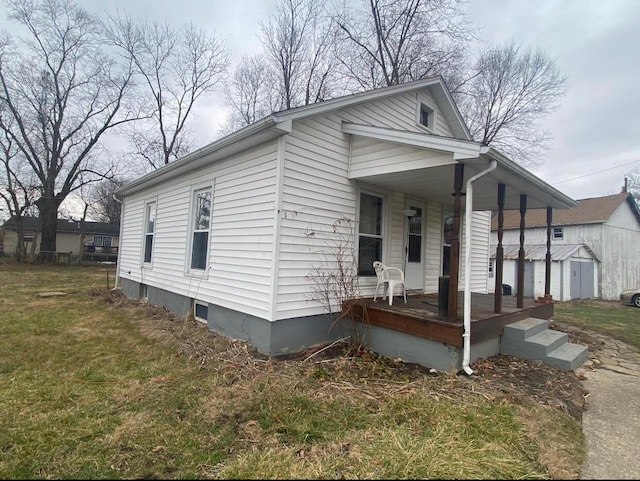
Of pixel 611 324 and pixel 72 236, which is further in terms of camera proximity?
pixel 72 236

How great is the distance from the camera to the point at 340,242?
5.48 metres

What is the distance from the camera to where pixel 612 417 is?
128 inches

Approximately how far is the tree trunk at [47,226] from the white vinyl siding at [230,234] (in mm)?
20162

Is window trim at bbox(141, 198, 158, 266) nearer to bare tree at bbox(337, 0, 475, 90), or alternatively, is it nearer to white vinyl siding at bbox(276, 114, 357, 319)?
white vinyl siding at bbox(276, 114, 357, 319)

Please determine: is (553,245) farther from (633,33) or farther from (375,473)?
(375,473)

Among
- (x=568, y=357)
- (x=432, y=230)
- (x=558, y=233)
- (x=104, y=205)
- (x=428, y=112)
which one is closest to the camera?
(x=568, y=357)

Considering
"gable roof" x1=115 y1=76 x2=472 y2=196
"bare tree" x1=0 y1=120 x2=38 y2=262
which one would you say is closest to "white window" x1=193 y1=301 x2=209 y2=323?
"gable roof" x1=115 y1=76 x2=472 y2=196

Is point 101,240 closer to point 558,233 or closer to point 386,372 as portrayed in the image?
point 386,372

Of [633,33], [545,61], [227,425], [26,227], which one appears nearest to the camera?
[227,425]

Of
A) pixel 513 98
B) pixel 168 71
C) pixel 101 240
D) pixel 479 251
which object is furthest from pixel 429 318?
pixel 101 240

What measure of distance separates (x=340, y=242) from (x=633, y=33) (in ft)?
36.0

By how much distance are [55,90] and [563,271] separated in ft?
104

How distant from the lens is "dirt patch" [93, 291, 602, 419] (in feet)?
11.9

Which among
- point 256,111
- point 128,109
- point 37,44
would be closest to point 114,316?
point 256,111
